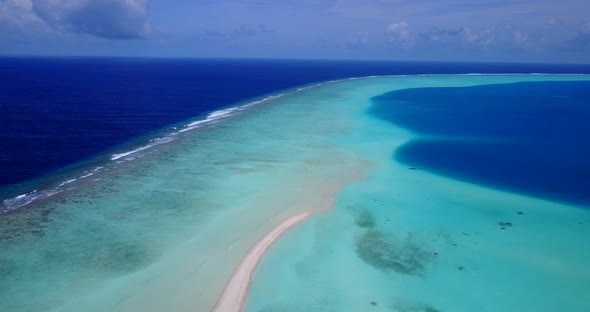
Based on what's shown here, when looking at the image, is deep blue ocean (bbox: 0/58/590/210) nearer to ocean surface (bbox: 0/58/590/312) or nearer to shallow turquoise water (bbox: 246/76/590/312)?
ocean surface (bbox: 0/58/590/312)

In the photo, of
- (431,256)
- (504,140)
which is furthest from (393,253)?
(504,140)

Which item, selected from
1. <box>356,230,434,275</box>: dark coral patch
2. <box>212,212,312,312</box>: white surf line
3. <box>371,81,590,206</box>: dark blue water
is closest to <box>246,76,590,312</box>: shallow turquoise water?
<box>356,230,434,275</box>: dark coral patch

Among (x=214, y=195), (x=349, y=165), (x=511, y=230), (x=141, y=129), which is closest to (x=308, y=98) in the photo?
(x=141, y=129)

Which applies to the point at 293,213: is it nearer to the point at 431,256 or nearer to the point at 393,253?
the point at 393,253

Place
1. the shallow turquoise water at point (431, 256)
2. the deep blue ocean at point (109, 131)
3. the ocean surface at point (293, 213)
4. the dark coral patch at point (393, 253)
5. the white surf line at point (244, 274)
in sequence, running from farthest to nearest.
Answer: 1. the deep blue ocean at point (109, 131)
2. the dark coral patch at point (393, 253)
3. the ocean surface at point (293, 213)
4. the shallow turquoise water at point (431, 256)
5. the white surf line at point (244, 274)

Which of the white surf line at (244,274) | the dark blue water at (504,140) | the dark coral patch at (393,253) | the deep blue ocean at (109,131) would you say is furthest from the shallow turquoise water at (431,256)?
the deep blue ocean at (109,131)

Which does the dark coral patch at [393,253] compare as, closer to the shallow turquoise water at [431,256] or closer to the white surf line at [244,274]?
the shallow turquoise water at [431,256]

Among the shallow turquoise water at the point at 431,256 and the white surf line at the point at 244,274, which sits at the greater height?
the white surf line at the point at 244,274
